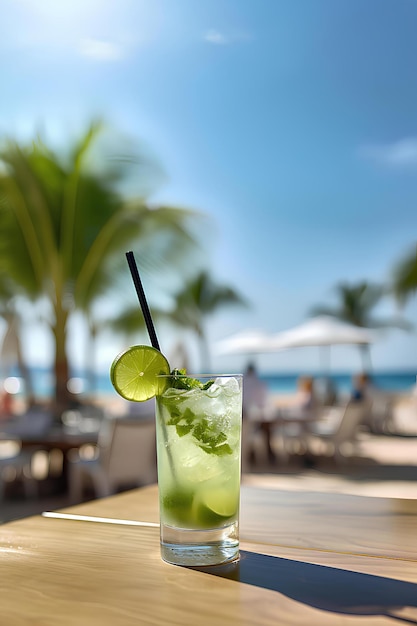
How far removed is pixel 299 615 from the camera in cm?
77

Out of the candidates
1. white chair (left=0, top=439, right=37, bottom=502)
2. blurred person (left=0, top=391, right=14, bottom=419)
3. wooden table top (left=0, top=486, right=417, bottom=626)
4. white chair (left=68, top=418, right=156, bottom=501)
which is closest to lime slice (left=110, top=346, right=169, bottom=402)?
wooden table top (left=0, top=486, right=417, bottom=626)

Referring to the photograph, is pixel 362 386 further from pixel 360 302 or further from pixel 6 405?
pixel 360 302

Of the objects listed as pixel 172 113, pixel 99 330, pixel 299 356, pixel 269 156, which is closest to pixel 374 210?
pixel 269 156

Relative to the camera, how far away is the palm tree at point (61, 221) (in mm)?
8867

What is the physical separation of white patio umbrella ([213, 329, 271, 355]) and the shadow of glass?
12293mm

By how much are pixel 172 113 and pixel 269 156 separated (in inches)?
469

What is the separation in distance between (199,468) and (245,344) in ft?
41.9

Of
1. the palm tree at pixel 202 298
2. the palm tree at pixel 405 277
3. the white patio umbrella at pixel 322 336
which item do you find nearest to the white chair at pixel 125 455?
the white patio umbrella at pixel 322 336

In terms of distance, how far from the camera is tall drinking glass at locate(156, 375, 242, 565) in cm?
97

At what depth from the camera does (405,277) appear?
48.3 ft

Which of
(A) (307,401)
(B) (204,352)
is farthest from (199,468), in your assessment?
(B) (204,352)

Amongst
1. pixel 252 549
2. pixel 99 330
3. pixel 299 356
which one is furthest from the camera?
pixel 299 356

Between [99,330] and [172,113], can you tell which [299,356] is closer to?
[172,113]

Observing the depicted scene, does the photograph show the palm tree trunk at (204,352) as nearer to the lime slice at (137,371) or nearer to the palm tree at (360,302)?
the palm tree at (360,302)
